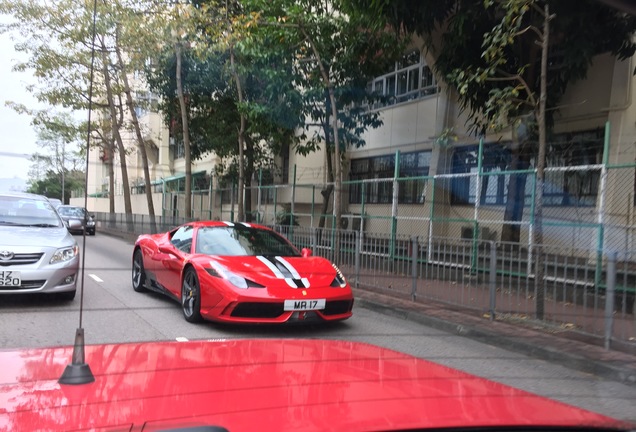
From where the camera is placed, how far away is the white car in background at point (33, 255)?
667 centimetres

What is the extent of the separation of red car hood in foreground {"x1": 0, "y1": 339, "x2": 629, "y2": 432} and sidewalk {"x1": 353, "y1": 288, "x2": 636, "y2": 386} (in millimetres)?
3705

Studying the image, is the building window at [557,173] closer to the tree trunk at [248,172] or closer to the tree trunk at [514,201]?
the tree trunk at [514,201]

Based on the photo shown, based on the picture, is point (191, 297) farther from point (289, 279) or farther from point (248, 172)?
point (248, 172)

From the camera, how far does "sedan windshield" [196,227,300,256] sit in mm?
7184

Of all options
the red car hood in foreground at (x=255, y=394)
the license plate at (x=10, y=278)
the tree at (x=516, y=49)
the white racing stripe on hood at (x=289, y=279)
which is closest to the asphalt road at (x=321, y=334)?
the license plate at (x=10, y=278)

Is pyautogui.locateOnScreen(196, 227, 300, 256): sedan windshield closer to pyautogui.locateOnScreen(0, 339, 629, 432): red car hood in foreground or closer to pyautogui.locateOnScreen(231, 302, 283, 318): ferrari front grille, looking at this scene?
pyautogui.locateOnScreen(231, 302, 283, 318): ferrari front grille

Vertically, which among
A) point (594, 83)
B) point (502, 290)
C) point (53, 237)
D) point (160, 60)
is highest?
point (160, 60)

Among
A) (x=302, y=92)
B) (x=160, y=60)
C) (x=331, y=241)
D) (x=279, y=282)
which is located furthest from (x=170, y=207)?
(x=279, y=282)

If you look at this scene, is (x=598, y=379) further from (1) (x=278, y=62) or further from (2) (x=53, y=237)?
(1) (x=278, y=62)

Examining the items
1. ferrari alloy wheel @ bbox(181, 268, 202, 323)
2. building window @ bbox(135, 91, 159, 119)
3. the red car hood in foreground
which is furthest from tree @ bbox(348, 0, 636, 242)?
building window @ bbox(135, 91, 159, 119)

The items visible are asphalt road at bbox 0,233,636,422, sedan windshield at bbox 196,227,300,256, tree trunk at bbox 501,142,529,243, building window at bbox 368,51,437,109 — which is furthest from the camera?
building window at bbox 368,51,437,109

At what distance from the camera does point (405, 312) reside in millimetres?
8039

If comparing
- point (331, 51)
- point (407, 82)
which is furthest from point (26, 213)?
point (407, 82)

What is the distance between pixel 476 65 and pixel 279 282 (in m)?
7.75
